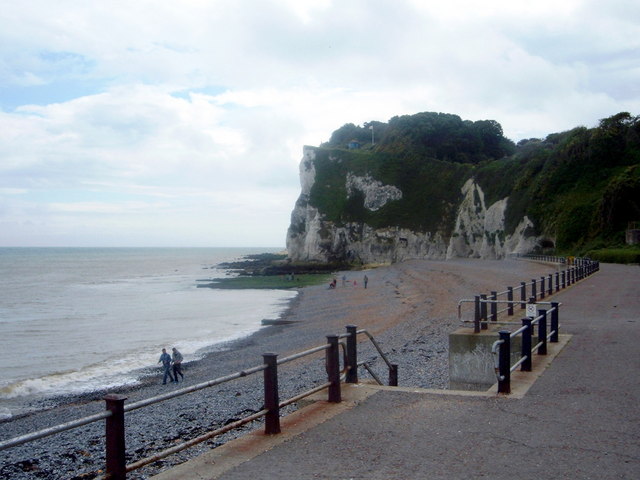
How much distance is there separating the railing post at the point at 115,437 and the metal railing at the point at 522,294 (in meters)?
10.6

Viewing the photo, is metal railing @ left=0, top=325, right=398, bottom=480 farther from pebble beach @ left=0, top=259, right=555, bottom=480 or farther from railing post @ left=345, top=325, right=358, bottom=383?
pebble beach @ left=0, top=259, right=555, bottom=480

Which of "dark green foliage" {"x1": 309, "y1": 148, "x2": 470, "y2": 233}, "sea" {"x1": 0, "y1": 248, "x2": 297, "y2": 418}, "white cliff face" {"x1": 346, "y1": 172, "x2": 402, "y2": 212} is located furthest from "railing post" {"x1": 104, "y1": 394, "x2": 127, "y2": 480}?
"white cliff face" {"x1": 346, "y1": 172, "x2": 402, "y2": 212}

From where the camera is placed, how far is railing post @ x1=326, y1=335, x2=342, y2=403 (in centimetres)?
756

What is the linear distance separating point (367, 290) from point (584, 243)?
23.5 m

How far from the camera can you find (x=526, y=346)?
9.38 meters

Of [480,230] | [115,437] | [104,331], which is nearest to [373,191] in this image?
[480,230]

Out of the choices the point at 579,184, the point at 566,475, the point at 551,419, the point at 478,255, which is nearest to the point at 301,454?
the point at 566,475

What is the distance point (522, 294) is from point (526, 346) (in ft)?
33.9

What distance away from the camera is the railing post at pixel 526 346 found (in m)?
9.20

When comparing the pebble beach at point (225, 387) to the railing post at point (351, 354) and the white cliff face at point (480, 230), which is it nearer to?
the railing post at point (351, 354)

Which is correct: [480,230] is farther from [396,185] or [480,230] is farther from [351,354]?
[351,354]

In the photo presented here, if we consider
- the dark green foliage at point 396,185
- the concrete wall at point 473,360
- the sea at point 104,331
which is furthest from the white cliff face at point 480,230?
the concrete wall at point 473,360

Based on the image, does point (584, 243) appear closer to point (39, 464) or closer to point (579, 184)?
point (579, 184)

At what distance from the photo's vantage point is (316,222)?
108500mm
